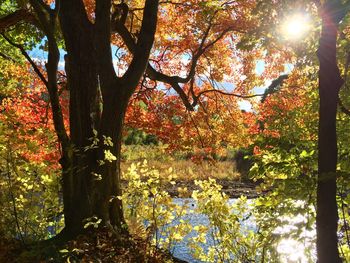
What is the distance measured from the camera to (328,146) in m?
2.99

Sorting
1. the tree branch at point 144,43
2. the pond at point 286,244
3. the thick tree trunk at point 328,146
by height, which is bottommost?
the pond at point 286,244

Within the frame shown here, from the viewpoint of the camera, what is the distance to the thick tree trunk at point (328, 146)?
2.93 metres

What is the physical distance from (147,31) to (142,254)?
3086mm

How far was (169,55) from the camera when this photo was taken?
11391 mm

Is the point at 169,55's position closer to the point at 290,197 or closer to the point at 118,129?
the point at 118,129

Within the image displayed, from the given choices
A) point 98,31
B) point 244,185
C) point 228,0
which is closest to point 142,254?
point 98,31

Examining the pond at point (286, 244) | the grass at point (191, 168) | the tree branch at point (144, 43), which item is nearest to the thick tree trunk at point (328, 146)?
the pond at point (286, 244)

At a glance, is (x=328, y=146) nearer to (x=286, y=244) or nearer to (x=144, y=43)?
(x=286, y=244)

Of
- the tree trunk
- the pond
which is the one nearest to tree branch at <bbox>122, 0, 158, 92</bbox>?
the tree trunk

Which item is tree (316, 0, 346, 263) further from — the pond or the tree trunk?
the tree trunk

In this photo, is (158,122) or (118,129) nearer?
(118,129)

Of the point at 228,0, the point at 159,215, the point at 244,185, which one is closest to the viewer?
the point at 159,215

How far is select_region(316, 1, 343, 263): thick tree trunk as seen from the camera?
2.93 m

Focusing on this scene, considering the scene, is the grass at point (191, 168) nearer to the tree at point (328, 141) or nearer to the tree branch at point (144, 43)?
the tree branch at point (144, 43)
